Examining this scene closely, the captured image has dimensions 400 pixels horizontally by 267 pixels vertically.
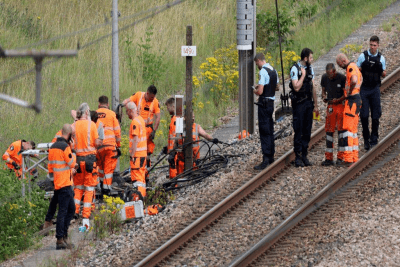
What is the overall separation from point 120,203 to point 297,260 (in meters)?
3.33

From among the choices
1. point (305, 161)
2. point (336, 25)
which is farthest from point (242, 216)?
point (336, 25)

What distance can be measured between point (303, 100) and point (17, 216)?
4.98 meters

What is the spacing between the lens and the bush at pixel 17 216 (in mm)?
11656

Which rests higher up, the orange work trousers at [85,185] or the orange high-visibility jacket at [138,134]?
the orange high-visibility jacket at [138,134]

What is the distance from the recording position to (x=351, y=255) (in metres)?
9.30

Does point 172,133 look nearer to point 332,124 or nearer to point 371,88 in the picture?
point 332,124

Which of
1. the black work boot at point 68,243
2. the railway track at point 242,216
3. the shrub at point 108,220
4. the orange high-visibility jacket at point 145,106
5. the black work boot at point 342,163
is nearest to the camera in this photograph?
the railway track at point 242,216

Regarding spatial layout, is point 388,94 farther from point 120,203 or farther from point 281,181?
point 120,203

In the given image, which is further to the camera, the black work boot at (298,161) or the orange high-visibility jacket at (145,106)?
the orange high-visibility jacket at (145,106)

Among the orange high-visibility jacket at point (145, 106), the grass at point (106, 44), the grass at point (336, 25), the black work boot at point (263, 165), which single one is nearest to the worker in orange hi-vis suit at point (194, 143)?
the orange high-visibility jacket at point (145, 106)

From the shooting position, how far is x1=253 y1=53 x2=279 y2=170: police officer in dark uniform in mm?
13016

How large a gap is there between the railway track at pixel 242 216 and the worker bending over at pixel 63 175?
1.71 metres

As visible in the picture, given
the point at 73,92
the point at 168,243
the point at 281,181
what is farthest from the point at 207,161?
the point at 73,92

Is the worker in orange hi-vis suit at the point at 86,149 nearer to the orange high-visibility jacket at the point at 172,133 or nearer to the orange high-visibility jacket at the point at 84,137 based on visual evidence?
the orange high-visibility jacket at the point at 84,137
